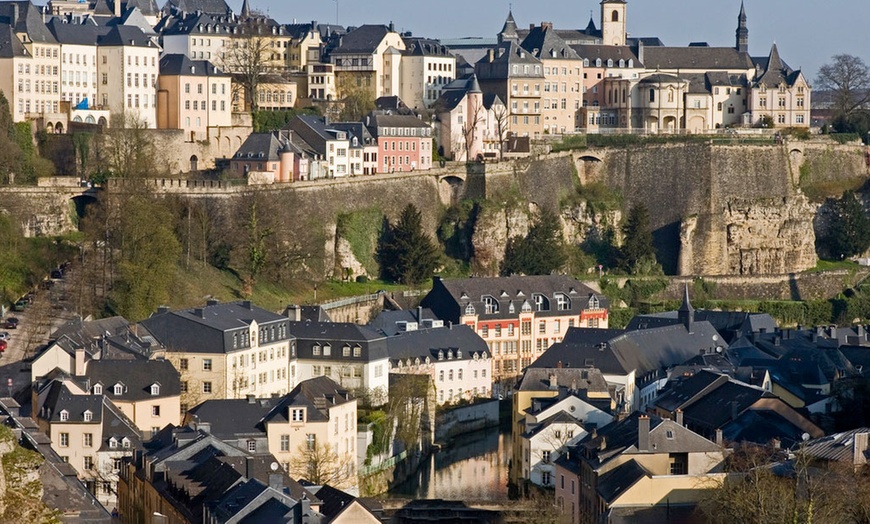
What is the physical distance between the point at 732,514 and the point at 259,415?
13.5 m

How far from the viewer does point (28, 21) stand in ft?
233

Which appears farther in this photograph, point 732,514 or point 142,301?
point 142,301

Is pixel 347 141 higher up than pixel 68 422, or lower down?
higher up

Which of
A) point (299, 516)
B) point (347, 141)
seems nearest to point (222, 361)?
point (299, 516)

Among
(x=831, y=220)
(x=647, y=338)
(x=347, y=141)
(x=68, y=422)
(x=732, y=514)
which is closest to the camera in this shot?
(x=732, y=514)

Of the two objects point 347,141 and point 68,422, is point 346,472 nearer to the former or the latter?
point 68,422

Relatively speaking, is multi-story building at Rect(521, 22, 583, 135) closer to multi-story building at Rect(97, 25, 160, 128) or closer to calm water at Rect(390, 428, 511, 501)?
multi-story building at Rect(97, 25, 160, 128)

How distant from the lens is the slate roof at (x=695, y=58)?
89562 millimetres

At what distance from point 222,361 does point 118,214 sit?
1222 centimetres

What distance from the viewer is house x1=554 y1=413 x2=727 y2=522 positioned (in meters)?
38.0

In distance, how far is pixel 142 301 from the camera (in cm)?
5697

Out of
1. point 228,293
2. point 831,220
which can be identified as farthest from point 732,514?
point 831,220

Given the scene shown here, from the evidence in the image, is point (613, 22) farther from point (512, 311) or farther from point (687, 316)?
point (687, 316)

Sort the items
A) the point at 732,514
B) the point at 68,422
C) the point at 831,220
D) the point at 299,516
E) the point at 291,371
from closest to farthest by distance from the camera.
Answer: the point at 299,516 < the point at 732,514 < the point at 68,422 < the point at 291,371 < the point at 831,220
